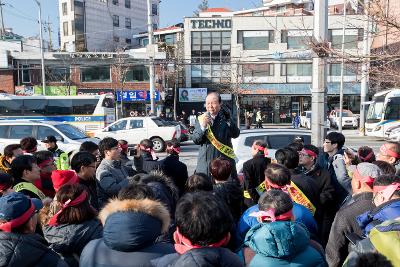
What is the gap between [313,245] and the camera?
8.69 ft

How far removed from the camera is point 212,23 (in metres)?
38.2

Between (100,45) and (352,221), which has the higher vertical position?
(100,45)

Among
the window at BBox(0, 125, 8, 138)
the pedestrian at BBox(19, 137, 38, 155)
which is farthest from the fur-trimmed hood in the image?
the window at BBox(0, 125, 8, 138)

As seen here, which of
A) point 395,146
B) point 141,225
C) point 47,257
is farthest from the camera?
point 395,146

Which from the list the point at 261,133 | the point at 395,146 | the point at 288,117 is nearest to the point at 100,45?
the point at 288,117

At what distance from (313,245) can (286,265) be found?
1.38 feet

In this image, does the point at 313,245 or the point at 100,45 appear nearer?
the point at 313,245

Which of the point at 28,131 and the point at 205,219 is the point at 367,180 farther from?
the point at 28,131

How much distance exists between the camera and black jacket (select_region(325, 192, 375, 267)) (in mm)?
3114

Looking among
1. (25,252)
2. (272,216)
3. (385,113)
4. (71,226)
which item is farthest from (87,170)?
(385,113)

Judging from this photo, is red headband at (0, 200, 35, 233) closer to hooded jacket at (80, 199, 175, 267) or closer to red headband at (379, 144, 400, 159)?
hooded jacket at (80, 199, 175, 267)

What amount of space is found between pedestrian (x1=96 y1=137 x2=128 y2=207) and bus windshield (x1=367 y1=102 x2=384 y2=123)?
2153 cm

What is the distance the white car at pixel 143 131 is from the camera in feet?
60.4

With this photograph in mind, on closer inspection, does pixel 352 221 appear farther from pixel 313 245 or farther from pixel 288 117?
pixel 288 117
